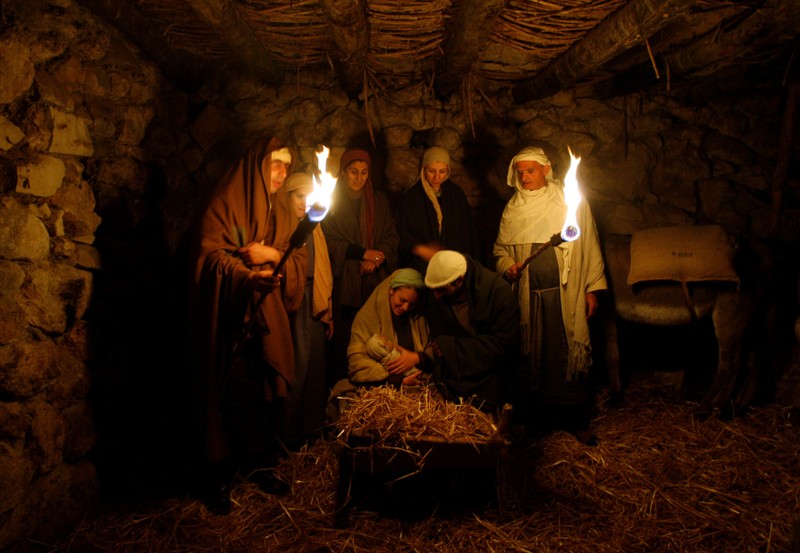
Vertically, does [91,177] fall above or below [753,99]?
below

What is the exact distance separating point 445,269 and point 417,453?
3.71 feet

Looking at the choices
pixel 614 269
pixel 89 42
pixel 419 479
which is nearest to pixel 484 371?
pixel 419 479

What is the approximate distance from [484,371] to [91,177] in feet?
8.87

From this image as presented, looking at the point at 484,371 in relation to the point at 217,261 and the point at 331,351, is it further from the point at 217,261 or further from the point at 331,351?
the point at 217,261

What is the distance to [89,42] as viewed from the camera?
3100 mm

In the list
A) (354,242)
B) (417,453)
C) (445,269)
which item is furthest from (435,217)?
(417,453)

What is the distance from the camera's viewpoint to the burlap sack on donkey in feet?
12.1

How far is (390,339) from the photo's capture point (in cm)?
332

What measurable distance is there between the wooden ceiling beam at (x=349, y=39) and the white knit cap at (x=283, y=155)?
2.59 feet

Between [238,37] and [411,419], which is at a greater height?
[238,37]

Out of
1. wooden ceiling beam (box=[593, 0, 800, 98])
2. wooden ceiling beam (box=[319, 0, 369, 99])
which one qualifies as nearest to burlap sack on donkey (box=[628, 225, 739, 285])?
wooden ceiling beam (box=[593, 0, 800, 98])

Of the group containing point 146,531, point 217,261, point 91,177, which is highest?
point 91,177

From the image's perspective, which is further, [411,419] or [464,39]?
[464,39]

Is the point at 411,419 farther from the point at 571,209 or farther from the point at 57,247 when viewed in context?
the point at 57,247
